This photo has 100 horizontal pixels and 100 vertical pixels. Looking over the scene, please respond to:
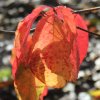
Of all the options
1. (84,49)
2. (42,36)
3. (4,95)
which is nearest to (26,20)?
(42,36)

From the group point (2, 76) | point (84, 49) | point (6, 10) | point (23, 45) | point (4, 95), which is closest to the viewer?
point (23, 45)

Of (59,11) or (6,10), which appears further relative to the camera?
(6,10)

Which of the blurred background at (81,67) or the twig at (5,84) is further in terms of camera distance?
the twig at (5,84)

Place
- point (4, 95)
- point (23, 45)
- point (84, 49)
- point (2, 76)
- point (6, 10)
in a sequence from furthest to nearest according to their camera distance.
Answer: point (6, 10) → point (2, 76) → point (4, 95) → point (84, 49) → point (23, 45)

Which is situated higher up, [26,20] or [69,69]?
[26,20]

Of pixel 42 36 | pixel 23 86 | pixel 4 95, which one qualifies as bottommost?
pixel 4 95

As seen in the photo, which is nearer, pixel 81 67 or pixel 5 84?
pixel 5 84

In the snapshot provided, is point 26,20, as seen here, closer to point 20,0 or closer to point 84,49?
point 84,49

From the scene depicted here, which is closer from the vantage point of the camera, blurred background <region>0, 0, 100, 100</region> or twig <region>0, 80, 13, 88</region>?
blurred background <region>0, 0, 100, 100</region>
